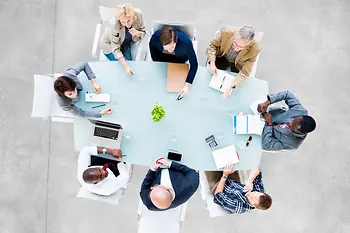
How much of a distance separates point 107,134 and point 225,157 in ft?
3.31

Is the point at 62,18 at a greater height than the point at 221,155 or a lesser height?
greater

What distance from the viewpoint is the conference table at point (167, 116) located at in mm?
3125

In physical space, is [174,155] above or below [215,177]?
above

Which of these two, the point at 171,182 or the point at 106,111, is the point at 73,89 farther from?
the point at 171,182

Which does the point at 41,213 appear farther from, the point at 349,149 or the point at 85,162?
the point at 349,149

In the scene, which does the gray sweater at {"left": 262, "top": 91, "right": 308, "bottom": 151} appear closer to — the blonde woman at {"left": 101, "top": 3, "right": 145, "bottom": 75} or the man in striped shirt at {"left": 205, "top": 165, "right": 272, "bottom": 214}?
the man in striped shirt at {"left": 205, "top": 165, "right": 272, "bottom": 214}

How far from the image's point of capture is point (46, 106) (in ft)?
10.8

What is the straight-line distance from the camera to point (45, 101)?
3273mm

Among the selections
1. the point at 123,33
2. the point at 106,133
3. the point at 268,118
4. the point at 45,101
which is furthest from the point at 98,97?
the point at 268,118

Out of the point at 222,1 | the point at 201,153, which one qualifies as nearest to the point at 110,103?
the point at 201,153

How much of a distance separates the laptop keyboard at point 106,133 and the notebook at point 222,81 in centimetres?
93

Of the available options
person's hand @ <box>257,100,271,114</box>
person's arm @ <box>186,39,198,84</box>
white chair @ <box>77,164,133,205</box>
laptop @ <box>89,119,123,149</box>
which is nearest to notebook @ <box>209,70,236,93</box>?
person's arm @ <box>186,39,198,84</box>

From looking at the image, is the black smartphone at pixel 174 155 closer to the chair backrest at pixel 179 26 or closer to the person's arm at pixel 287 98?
the person's arm at pixel 287 98

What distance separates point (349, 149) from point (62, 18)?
3.56m
